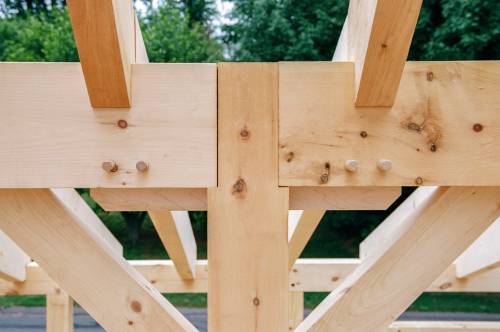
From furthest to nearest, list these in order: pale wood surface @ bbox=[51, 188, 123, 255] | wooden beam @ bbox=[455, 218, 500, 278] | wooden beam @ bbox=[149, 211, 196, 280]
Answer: wooden beam @ bbox=[455, 218, 500, 278]
wooden beam @ bbox=[149, 211, 196, 280]
pale wood surface @ bbox=[51, 188, 123, 255]

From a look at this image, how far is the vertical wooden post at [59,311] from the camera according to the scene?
3234mm

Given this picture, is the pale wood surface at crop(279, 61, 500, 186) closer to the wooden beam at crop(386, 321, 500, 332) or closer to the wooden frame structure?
the wooden frame structure

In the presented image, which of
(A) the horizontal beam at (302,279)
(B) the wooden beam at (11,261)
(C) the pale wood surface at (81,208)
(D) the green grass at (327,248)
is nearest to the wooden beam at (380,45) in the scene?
(C) the pale wood surface at (81,208)

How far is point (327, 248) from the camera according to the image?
10438 millimetres

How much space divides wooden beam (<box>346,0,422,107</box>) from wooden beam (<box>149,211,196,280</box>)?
1.07 metres

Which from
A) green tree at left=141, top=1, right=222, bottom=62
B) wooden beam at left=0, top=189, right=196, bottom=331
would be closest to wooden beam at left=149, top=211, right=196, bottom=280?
wooden beam at left=0, top=189, right=196, bottom=331

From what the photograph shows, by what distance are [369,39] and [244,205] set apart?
0.46 m

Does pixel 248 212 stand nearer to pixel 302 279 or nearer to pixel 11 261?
pixel 11 261

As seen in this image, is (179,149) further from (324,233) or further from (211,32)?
(211,32)

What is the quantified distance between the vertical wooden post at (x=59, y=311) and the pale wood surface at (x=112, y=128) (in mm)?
2303

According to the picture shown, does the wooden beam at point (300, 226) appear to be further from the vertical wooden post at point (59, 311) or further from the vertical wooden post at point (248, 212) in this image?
the vertical wooden post at point (59, 311)

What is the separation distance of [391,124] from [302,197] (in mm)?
281

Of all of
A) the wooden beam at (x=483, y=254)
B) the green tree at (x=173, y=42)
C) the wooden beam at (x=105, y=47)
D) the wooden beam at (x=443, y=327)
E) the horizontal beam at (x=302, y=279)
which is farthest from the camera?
the green tree at (x=173, y=42)

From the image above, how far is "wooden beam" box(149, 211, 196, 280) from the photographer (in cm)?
217
